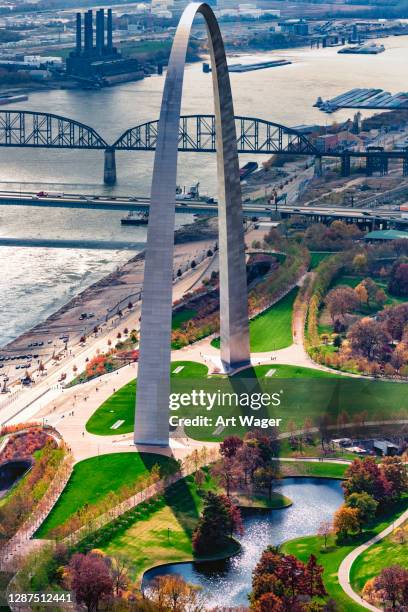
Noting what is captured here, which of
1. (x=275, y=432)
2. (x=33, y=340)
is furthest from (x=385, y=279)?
(x=275, y=432)

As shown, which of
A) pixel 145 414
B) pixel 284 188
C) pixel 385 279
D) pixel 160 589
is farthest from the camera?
pixel 284 188

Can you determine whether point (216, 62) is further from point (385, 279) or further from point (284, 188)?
point (284, 188)

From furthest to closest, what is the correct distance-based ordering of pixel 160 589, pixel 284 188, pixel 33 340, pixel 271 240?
pixel 284 188, pixel 271 240, pixel 33 340, pixel 160 589

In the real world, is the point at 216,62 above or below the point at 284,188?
above

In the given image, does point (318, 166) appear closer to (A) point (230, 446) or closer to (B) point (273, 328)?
(B) point (273, 328)

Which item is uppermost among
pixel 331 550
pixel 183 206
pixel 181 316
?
Answer: pixel 331 550

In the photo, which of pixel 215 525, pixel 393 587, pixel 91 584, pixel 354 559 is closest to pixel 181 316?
pixel 215 525
